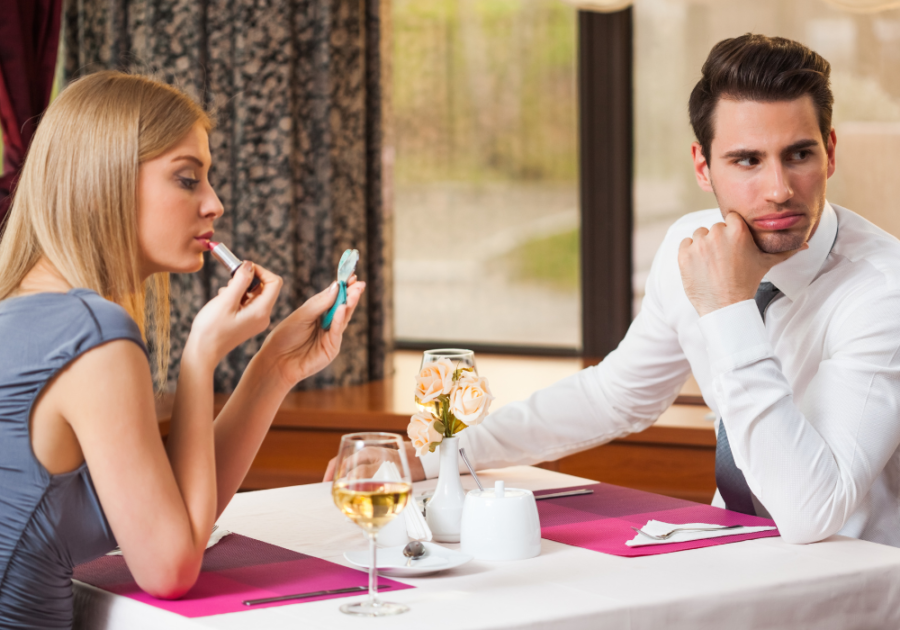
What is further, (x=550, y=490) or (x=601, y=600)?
(x=550, y=490)

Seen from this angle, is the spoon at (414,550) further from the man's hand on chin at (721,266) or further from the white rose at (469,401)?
the man's hand on chin at (721,266)

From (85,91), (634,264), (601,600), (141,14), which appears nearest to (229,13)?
(141,14)

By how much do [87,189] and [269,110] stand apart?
2434mm

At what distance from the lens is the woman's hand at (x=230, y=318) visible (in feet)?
4.20

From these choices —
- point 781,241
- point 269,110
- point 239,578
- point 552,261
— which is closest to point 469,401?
point 239,578

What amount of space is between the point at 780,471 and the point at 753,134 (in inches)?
22.5

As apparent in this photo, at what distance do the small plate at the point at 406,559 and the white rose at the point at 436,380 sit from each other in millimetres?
214

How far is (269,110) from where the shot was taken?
12.0 feet

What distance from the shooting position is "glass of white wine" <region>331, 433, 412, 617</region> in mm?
1096

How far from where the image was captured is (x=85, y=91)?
1.33 metres

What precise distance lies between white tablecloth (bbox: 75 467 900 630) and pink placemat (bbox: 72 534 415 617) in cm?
2

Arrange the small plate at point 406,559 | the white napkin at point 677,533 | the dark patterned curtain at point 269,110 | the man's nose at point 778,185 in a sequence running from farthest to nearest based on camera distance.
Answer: the dark patterned curtain at point 269,110
the man's nose at point 778,185
the white napkin at point 677,533
the small plate at point 406,559

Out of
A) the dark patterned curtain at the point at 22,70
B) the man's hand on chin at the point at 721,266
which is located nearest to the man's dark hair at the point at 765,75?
the man's hand on chin at the point at 721,266

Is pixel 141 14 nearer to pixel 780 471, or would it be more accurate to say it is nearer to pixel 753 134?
pixel 753 134
